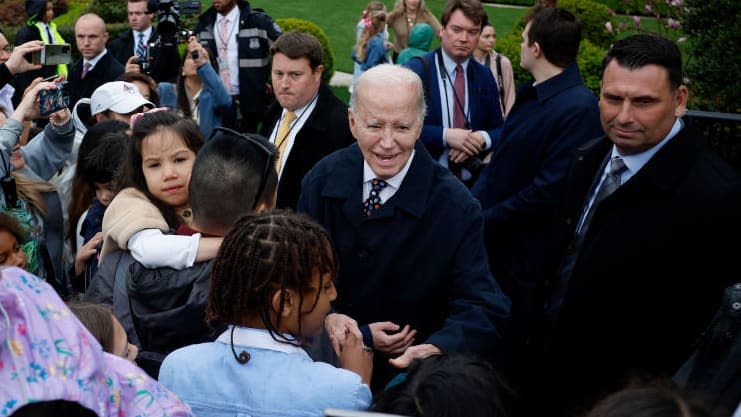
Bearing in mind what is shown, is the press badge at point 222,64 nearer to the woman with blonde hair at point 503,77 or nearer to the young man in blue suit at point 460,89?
the woman with blonde hair at point 503,77

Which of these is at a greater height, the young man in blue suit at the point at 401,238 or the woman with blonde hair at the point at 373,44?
the young man in blue suit at the point at 401,238

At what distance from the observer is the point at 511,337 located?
4852 mm

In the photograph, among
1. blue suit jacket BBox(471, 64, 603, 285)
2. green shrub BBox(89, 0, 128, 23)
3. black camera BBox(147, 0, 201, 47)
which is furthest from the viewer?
green shrub BBox(89, 0, 128, 23)

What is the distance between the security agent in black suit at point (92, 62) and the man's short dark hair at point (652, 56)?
547 cm

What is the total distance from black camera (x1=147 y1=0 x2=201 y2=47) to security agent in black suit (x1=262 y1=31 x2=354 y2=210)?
241 cm

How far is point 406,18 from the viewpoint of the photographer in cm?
1272

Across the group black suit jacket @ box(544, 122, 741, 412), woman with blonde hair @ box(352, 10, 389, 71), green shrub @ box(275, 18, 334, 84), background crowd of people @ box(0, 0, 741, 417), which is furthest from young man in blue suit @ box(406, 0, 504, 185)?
green shrub @ box(275, 18, 334, 84)

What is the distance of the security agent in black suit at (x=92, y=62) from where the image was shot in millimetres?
7574

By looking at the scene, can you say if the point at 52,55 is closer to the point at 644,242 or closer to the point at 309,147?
the point at 309,147

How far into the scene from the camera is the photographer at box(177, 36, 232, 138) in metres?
6.90

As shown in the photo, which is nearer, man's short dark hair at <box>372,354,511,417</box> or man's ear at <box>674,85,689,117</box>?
man's short dark hair at <box>372,354,511,417</box>

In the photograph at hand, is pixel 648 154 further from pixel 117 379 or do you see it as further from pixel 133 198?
pixel 117 379

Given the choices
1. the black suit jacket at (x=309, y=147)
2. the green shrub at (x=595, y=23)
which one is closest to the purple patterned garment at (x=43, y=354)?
the black suit jacket at (x=309, y=147)

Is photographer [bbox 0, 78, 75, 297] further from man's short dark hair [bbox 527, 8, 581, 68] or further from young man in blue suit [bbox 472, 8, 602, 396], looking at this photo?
man's short dark hair [bbox 527, 8, 581, 68]
